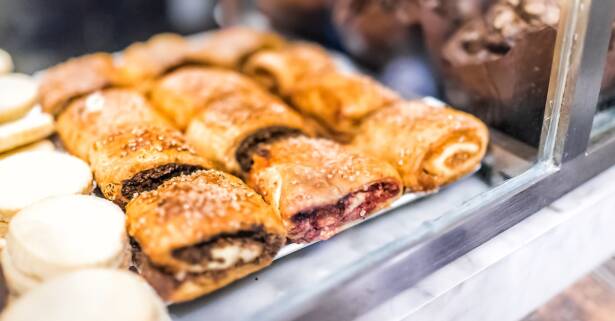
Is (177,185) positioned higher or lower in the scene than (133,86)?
higher

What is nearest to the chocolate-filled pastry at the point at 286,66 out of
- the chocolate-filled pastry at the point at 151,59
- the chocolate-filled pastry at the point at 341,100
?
the chocolate-filled pastry at the point at 341,100

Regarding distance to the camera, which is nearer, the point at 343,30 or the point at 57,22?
the point at 343,30

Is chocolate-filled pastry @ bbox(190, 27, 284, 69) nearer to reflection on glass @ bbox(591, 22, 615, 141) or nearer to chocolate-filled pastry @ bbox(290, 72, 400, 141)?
chocolate-filled pastry @ bbox(290, 72, 400, 141)

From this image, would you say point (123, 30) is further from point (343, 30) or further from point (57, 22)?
point (343, 30)

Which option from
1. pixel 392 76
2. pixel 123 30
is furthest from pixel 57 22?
pixel 392 76

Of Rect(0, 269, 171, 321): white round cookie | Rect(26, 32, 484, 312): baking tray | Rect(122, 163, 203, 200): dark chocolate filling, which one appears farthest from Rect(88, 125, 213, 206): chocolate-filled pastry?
Rect(0, 269, 171, 321): white round cookie

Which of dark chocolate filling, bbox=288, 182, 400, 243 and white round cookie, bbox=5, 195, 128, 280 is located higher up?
white round cookie, bbox=5, 195, 128, 280

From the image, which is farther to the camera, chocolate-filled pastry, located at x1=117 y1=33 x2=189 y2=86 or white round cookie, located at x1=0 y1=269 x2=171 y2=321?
A: chocolate-filled pastry, located at x1=117 y1=33 x2=189 y2=86

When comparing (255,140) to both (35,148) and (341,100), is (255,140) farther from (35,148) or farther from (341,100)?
(35,148)
